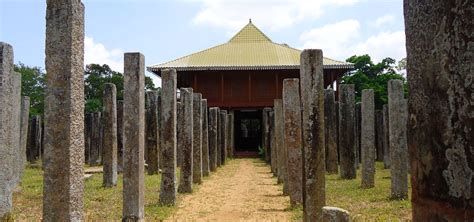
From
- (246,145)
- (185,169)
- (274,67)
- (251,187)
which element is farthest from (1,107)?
(246,145)

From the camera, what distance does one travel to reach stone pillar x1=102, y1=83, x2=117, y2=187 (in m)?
13.2

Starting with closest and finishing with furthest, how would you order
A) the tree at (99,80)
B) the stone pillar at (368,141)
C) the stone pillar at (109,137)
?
the stone pillar at (368,141) → the stone pillar at (109,137) → the tree at (99,80)

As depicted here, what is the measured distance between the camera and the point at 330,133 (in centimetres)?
1564

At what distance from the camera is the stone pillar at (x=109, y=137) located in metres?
13.2

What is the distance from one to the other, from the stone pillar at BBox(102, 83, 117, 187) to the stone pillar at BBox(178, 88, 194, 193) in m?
1.91

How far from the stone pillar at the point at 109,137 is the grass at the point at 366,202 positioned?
17.8 ft

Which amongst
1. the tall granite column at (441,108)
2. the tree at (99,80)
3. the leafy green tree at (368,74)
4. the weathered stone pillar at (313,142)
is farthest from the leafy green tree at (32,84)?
the tall granite column at (441,108)

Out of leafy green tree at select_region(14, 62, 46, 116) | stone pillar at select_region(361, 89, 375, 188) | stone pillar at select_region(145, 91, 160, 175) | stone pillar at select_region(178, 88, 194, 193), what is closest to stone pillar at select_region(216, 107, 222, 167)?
stone pillar at select_region(145, 91, 160, 175)

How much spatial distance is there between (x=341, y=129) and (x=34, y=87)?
4152cm

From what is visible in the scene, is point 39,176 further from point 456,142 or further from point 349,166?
point 456,142

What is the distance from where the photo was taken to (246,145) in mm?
37219

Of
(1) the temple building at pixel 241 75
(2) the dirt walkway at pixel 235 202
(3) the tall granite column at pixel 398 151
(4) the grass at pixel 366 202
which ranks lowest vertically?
(2) the dirt walkway at pixel 235 202

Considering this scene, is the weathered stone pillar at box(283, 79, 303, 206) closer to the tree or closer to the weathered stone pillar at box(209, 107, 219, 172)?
the weathered stone pillar at box(209, 107, 219, 172)

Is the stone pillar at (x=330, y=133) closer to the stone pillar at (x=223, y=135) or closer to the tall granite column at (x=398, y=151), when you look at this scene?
the tall granite column at (x=398, y=151)
